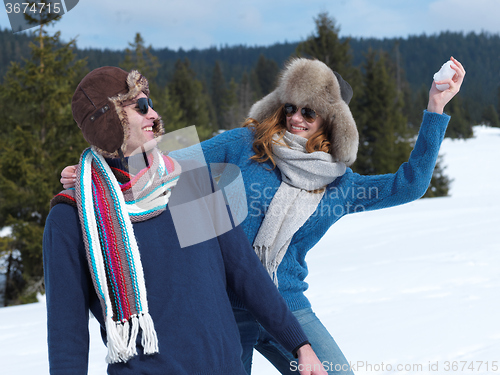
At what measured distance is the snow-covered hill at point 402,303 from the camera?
12.7 feet

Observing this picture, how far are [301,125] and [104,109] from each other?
4.00ft

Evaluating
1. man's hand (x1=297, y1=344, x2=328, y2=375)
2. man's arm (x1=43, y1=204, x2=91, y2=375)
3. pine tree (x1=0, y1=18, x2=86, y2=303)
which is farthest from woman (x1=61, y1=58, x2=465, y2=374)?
pine tree (x1=0, y1=18, x2=86, y2=303)

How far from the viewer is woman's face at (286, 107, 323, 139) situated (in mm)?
2439

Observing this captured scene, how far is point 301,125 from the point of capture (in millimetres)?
2443

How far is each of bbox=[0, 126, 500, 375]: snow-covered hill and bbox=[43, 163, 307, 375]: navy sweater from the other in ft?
7.86

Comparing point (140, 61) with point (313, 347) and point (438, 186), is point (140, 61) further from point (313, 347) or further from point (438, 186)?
point (313, 347)

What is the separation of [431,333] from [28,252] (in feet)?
42.6

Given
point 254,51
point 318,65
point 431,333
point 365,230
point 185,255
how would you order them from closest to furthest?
point 185,255, point 318,65, point 431,333, point 365,230, point 254,51

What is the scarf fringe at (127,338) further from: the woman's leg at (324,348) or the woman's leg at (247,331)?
the woman's leg at (324,348)

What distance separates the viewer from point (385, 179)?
2.31 metres

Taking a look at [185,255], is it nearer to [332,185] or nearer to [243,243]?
[243,243]

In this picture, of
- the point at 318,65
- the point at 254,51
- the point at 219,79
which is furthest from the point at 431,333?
the point at 254,51

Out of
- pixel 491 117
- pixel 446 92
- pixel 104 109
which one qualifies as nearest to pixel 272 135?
pixel 446 92

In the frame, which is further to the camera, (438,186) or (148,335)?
(438,186)
